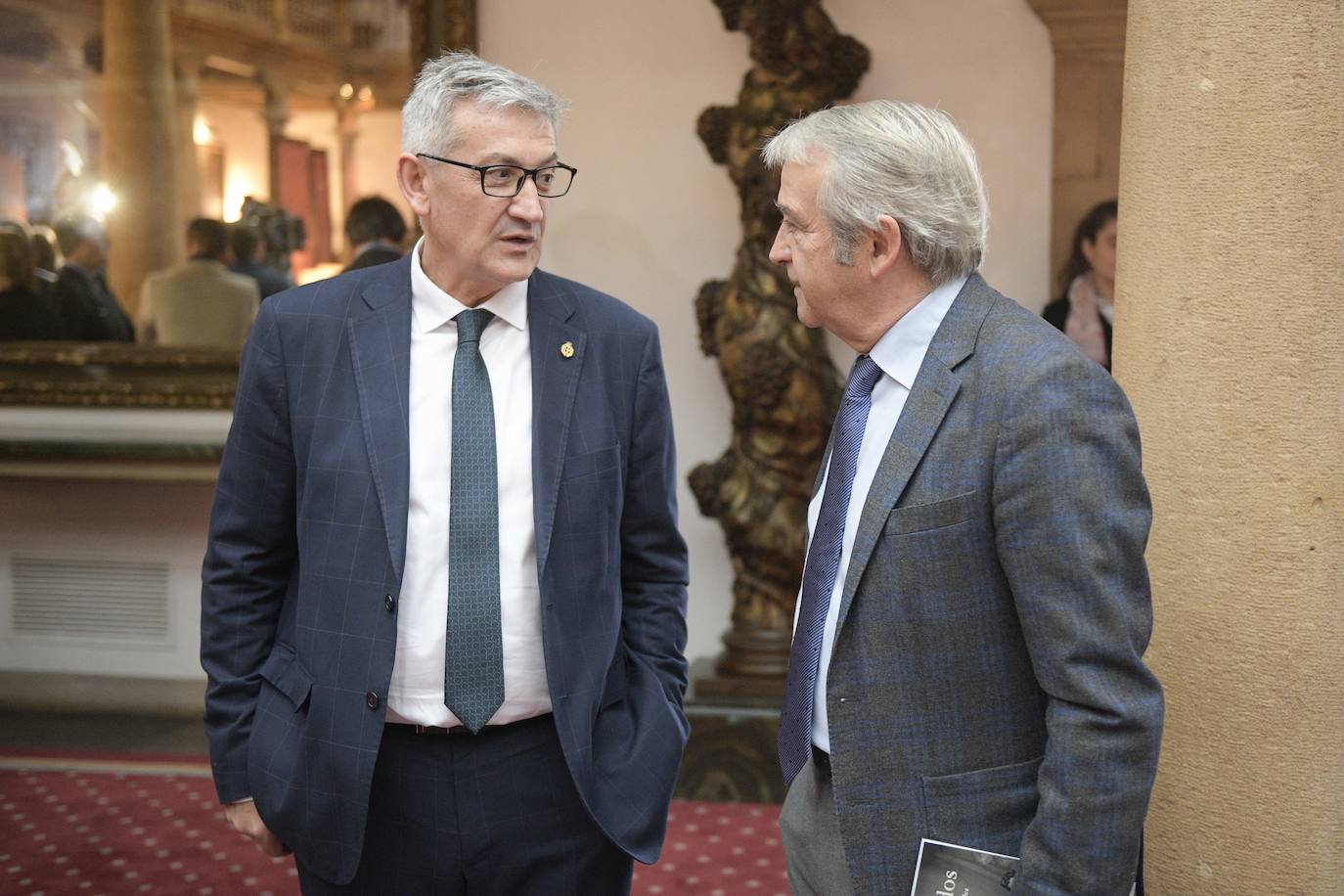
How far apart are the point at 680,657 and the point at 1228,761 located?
84 cm

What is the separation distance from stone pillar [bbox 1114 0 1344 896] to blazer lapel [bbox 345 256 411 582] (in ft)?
3.57

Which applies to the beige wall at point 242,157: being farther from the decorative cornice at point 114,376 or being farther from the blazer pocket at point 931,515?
the blazer pocket at point 931,515

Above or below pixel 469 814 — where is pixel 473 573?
above

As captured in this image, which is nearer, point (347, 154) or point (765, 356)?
point (765, 356)

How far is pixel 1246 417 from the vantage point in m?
1.90

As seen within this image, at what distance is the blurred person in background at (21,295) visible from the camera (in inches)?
204

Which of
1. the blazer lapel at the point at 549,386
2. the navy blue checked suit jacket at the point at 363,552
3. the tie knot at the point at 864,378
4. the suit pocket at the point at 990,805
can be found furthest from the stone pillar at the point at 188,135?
the suit pocket at the point at 990,805

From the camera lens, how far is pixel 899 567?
1.51m

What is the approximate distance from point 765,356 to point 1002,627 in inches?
112

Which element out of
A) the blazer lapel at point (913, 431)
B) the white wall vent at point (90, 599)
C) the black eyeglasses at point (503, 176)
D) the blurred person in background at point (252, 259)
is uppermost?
the black eyeglasses at point (503, 176)

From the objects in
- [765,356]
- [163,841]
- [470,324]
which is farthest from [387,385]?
[163,841]

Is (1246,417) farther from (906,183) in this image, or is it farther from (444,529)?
(444,529)

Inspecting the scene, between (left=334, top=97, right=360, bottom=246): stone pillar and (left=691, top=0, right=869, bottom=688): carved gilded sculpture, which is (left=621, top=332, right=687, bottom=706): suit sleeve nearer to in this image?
(left=691, top=0, right=869, bottom=688): carved gilded sculpture

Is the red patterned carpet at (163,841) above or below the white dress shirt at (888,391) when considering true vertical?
below
